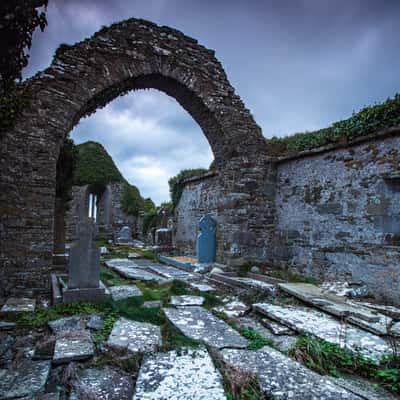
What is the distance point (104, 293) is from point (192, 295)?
1558 mm

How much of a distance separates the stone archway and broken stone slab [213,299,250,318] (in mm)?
2849

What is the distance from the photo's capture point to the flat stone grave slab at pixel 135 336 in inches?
120

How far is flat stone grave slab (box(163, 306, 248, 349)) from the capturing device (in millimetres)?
3307

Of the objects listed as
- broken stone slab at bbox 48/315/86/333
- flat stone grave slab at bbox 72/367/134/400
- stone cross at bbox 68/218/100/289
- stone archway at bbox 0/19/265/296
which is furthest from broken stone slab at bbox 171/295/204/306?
stone archway at bbox 0/19/265/296

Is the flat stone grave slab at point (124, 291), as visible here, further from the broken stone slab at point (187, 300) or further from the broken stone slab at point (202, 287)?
the broken stone slab at point (202, 287)

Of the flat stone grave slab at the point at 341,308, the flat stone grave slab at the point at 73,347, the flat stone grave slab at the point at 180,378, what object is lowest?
the flat stone grave slab at the point at 180,378

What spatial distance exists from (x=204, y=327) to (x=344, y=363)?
163 centimetres

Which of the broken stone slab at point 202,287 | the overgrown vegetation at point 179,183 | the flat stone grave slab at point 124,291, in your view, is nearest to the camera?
the flat stone grave slab at point 124,291

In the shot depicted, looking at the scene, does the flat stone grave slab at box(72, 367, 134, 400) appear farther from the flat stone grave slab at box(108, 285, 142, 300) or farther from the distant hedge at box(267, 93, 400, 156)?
the distant hedge at box(267, 93, 400, 156)

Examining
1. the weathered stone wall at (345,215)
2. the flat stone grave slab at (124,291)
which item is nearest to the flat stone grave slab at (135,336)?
the flat stone grave slab at (124,291)

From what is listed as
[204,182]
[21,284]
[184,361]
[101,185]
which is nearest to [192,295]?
[184,361]

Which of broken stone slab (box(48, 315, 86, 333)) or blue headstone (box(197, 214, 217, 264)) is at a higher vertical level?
blue headstone (box(197, 214, 217, 264))

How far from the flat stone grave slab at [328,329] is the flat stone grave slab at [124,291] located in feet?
7.33

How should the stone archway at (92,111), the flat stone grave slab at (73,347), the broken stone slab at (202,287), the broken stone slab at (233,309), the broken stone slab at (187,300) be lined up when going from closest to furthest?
the flat stone grave slab at (73,347) → the broken stone slab at (233,309) → the broken stone slab at (187,300) → the stone archway at (92,111) → the broken stone slab at (202,287)
